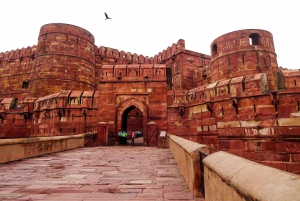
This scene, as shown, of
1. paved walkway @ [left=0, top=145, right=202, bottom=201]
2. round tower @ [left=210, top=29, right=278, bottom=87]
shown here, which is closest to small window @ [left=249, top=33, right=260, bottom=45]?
round tower @ [left=210, top=29, right=278, bottom=87]

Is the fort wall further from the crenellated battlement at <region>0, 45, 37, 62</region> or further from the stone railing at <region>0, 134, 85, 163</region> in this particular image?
the stone railing at <region>0, 134, 85, 163</region>

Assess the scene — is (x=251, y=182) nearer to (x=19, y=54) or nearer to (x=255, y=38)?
(x=255, y=38)

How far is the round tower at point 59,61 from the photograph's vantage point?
56.9ft

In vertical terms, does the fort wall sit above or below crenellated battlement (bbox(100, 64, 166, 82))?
above

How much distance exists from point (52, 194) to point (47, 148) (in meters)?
5.05

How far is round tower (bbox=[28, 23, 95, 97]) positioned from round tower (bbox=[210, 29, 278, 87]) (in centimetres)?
1241

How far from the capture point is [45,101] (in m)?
13.9

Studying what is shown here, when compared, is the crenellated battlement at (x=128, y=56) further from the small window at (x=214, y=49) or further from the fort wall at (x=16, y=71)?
the fort wall at (x=16, y=71)

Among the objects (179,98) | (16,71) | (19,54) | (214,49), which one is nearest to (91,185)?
(179,98)

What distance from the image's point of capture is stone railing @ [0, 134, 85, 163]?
5173 millimetres

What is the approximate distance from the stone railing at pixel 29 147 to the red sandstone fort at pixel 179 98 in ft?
12.9

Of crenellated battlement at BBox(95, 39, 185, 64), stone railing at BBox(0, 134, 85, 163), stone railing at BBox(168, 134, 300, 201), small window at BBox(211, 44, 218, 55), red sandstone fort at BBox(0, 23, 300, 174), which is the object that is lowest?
stone railing at BBox(0, 134, 85, 163)

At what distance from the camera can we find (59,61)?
58.1ft

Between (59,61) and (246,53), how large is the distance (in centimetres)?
1516
